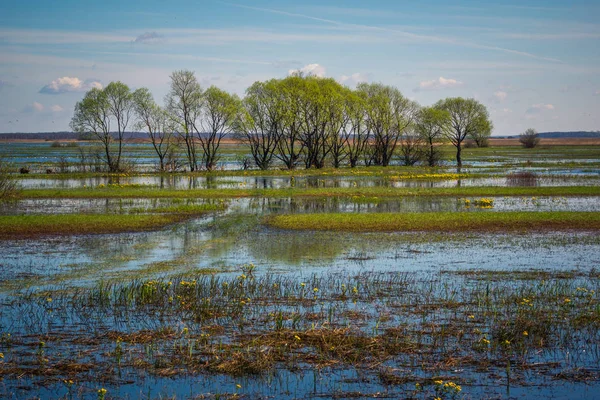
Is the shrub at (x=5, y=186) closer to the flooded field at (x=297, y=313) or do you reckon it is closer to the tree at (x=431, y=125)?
the flooded field at (x=297, y=313)

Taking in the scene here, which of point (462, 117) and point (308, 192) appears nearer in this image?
point (308, 192)

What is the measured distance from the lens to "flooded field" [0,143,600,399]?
991cm

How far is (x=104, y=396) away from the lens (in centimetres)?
931

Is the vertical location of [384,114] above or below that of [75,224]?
above

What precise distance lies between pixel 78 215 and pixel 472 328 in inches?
940

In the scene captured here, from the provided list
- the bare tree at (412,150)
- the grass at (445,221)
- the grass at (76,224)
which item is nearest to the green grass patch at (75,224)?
the grass at (76,224)

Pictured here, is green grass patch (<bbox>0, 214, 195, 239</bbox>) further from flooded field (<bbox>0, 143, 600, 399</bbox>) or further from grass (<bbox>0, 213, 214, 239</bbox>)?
flooded field (<bbox>0, 143, 600, 399</bbox>)

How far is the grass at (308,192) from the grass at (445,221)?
1178 cm

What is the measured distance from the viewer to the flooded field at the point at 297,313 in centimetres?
991

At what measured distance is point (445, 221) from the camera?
2827cm

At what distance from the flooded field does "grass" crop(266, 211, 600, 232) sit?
2.58ft

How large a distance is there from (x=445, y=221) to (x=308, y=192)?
16962 millimetres

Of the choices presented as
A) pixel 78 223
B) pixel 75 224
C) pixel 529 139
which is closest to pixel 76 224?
pixel 75 224

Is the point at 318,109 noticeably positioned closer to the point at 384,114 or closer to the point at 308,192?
the point at 384,114
